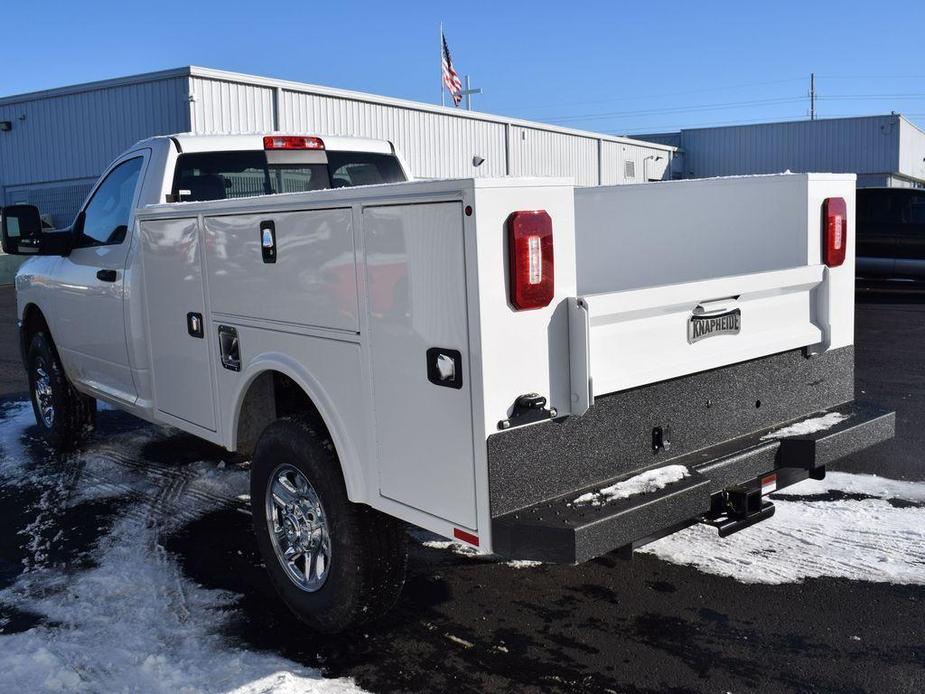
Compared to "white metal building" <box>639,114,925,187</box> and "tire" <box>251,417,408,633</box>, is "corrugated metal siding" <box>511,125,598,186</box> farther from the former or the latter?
"tire" <box>251,417,408,633</box>

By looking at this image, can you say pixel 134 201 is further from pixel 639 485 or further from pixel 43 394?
pixel 639 485

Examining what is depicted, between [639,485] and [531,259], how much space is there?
3.07ft

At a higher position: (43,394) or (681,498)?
(681,498)

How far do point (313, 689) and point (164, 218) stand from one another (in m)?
2.49

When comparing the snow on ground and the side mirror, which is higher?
the side mirror

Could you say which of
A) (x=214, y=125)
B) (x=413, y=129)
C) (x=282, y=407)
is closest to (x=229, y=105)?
(x=214, y=125)

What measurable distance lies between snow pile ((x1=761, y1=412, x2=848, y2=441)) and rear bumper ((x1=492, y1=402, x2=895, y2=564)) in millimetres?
12

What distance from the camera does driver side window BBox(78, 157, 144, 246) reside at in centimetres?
566

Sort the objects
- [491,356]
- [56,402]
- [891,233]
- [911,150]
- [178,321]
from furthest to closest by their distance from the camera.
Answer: [911,150]
[891,233]
[56,402]
[178,321]
[491,356]

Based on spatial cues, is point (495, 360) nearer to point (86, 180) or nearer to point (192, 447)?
point (192, 447)

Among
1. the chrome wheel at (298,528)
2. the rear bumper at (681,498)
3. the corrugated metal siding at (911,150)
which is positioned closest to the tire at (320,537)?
the chrome wheel at (298,528)

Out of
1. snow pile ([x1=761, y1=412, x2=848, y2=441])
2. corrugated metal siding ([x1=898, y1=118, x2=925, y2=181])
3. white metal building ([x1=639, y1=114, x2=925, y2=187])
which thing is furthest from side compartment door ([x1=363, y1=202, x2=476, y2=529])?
corrugated metal siding ([x1=898, y1=118, x2=925, y2=181])

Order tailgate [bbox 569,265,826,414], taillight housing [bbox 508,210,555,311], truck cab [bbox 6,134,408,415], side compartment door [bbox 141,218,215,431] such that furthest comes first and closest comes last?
truck cab [bbox 6,134,408,415]
side compartment door [bbox 141,218,215,431]
tailgate [bbox 569,265,826,414]
taillight housing [bbox 508,210,555,311]

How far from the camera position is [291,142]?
593cm
